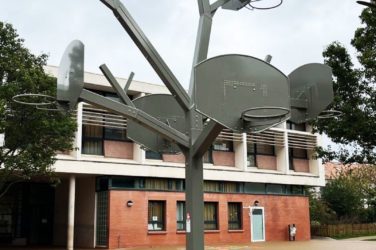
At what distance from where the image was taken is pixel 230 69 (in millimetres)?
9172

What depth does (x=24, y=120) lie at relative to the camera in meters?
17.7

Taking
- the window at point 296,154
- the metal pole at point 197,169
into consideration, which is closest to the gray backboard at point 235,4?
the metal pole at point 197,169

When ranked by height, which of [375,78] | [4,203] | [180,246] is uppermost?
[375,78]

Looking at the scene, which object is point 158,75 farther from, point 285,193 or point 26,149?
point 285,193

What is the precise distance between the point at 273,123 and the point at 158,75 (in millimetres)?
2792

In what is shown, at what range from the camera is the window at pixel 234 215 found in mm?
34375

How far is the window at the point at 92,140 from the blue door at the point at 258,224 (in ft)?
36.7

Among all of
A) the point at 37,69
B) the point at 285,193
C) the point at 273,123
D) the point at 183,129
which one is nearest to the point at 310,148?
the point at 285,193

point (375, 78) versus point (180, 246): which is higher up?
point (375, 78)

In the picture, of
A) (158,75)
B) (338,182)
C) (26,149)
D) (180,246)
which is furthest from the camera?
(338,182)

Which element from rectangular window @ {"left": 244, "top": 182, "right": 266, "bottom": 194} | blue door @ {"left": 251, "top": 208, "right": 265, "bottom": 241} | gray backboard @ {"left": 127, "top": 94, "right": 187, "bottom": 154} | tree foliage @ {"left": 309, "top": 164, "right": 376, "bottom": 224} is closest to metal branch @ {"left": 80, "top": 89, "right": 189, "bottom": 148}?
gray backboard @ {"left": 127, "top": 94, "right": 187, "bottom": 154}

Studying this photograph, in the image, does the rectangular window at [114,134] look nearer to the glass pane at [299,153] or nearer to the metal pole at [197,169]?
the glass pane at [299,153]

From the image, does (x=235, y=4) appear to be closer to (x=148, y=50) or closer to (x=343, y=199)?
(x=148, y=50)

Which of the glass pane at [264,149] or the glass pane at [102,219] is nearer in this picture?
the glass pane at [102,219]
